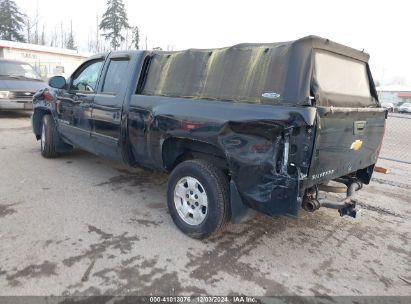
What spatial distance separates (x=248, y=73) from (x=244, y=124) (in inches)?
22.5

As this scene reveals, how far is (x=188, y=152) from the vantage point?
3879 millimetres

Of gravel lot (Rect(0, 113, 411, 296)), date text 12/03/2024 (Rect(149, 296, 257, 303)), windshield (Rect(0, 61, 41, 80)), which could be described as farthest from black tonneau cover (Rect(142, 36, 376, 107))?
windshield (Rect(0, 61, 41, 80))

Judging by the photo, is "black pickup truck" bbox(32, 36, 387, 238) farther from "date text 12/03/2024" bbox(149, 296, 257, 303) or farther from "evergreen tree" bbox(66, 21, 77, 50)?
"evergreen tree" bbox(66, 21, 77, 50)

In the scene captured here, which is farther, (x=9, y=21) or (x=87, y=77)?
(x=9, y=21)

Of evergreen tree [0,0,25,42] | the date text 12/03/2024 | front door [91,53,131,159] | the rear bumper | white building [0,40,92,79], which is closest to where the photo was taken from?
the date text 12/03/2024

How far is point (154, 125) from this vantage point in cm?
390

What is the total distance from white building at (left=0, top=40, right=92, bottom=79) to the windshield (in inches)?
426

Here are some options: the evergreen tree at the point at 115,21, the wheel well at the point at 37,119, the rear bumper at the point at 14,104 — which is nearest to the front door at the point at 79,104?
the wheel well at the point at 37,119

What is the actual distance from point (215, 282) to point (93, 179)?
126 inches

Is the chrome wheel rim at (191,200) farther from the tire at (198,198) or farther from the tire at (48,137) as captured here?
the tire at (48,137)

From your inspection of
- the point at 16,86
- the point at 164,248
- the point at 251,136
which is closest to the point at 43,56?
the point at 16,86

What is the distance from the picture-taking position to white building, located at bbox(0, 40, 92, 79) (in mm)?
24269

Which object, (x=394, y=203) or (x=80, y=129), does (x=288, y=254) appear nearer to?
(x=394, y=203)

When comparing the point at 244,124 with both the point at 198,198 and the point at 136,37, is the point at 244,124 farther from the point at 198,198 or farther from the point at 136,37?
the point at 136,37
